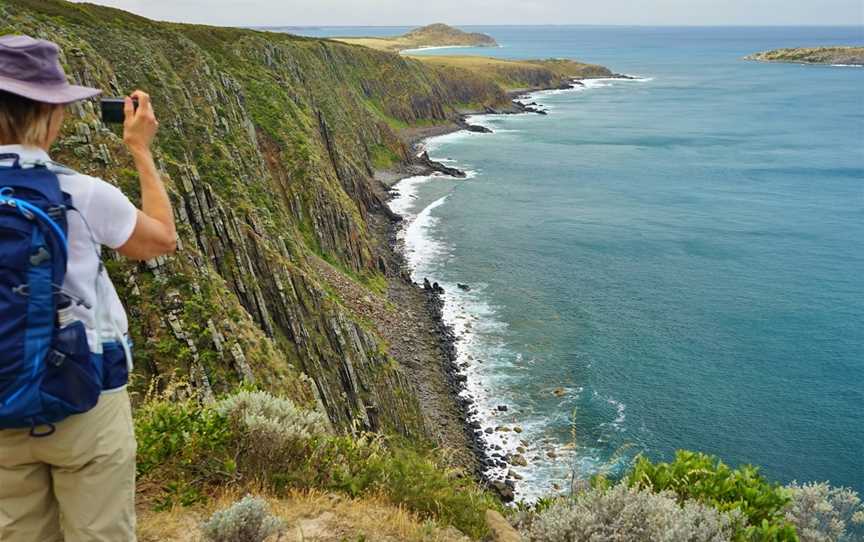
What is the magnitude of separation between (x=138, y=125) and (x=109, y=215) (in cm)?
94

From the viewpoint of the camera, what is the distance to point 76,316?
3918mm

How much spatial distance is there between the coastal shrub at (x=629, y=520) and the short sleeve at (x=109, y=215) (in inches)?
232

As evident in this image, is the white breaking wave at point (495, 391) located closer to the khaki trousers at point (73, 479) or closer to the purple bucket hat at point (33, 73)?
the khaki trousers at point (73, 479)

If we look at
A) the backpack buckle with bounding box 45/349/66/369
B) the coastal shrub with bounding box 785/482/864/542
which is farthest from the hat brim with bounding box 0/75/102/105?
the coastal shrub with bounding box 785/482/864/542

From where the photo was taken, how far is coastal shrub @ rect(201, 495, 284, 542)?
6145mm

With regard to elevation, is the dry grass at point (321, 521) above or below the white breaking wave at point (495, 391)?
above

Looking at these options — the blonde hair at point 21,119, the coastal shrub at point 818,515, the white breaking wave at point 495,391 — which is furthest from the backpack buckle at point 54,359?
the white breaking wave at point 495,391

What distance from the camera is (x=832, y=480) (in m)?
34.4

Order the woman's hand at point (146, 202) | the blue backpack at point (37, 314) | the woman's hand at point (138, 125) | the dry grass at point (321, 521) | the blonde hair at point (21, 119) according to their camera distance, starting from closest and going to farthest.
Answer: the blue backpack at point (37, 314) → the blonde hair at point (21, 119) → the woman's hand at point (146, 202) → the woman's hand at point (138, 125) → the dry grass at point (321, 521)

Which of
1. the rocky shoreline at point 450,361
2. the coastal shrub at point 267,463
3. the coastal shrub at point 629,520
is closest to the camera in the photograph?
the coastal shrub at point 629,520

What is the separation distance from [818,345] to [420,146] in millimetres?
83930

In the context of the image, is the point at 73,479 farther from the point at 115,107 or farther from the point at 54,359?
the point at 115,107

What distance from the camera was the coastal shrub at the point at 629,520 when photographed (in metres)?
7.18

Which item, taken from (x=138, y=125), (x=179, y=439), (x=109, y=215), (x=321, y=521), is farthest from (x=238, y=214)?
(x=109, y=215)
